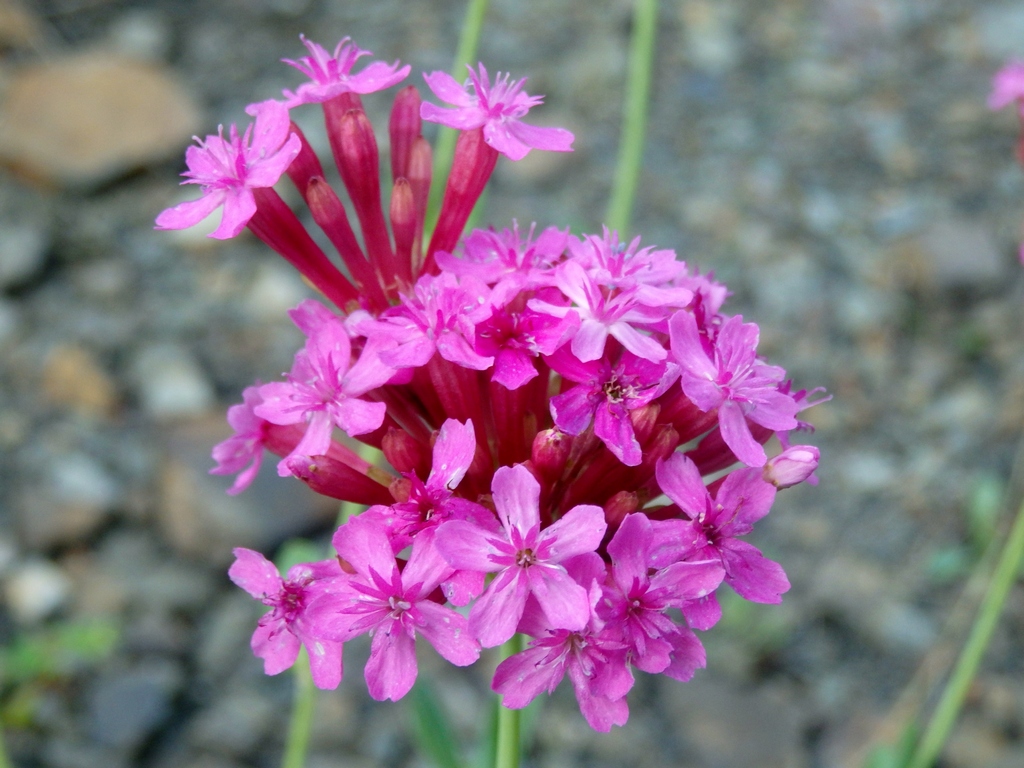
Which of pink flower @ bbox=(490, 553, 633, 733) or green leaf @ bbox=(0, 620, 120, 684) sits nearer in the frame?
pink flower @ bbox=(490, 553, 633, 733)

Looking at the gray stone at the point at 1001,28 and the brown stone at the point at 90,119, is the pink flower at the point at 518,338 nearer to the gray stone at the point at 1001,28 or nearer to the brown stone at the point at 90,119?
the brown stone at the point at 90,119

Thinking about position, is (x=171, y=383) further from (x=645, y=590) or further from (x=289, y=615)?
(x=645, y=590)

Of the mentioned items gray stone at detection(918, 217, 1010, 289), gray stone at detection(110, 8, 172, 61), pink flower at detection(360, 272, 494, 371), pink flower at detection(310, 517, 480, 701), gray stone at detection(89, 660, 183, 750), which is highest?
gray stone at detection(918, 217, 1010, 289)

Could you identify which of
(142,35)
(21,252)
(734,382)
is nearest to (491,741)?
(734,382)

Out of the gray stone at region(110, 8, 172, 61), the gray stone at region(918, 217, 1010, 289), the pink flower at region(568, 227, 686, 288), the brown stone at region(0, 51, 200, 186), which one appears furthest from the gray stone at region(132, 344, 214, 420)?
the gray stone at region(918, 217, 1010, 289)

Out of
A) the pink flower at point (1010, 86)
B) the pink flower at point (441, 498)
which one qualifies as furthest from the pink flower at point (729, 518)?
the pink flower at point (1010, 86)

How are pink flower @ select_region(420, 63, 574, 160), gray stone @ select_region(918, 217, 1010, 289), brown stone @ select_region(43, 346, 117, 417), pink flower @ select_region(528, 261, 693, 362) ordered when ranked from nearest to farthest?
pink flower @ select_region(528, 261, 693, 362) < pink flower @ select_region(420, 63, 574, 160) < brown stone @ select_region(43, 346, 117, 417) < gray stone @ select_region(918, 217, 1010, 289)

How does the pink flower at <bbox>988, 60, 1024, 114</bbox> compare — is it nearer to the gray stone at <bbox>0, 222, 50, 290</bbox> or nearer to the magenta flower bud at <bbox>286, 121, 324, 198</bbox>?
the magenta flower bud at <bbox>286, 121, 324, 198</bbox>

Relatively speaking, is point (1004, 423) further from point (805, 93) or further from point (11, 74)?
point (11, 74)
